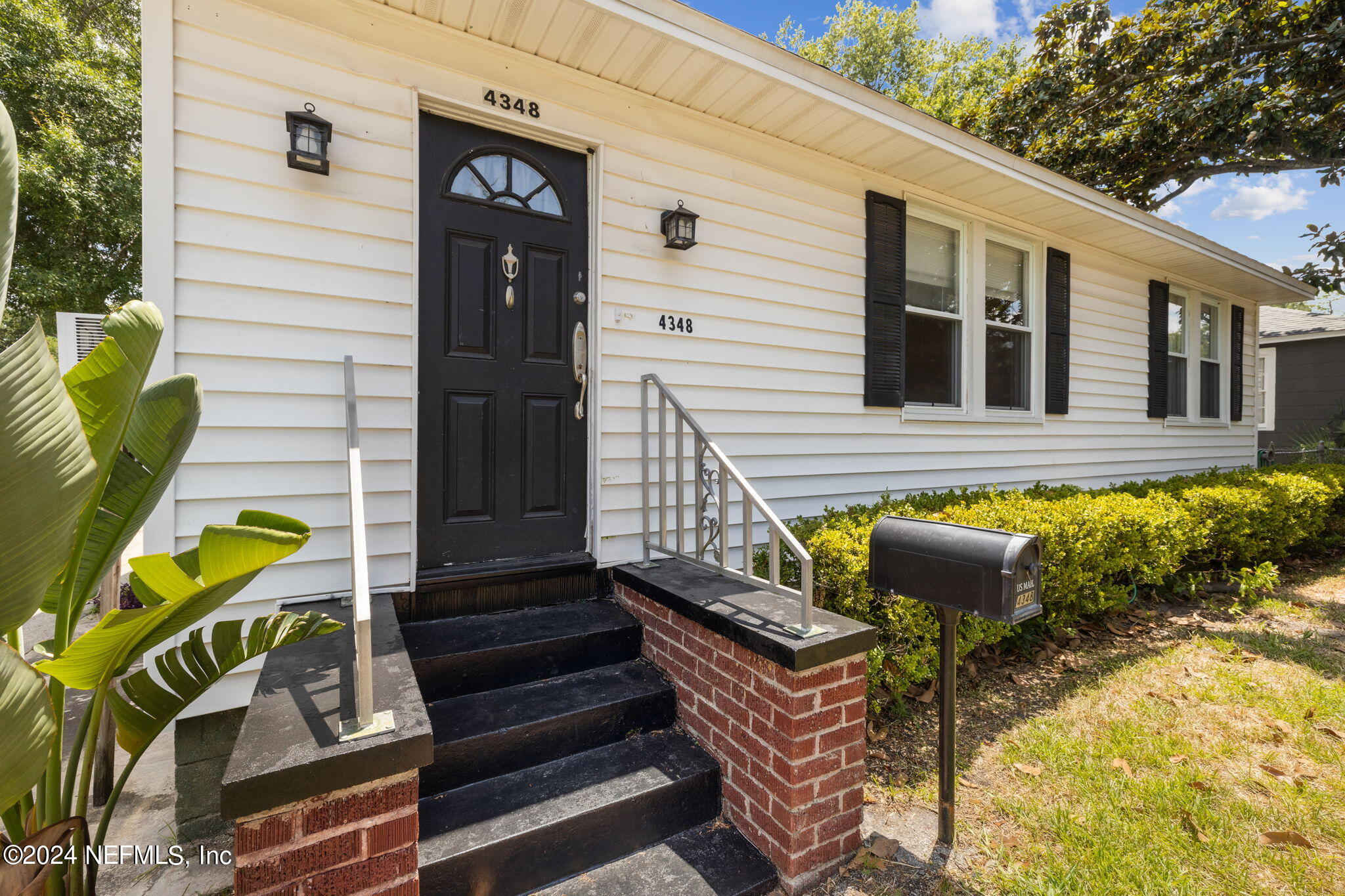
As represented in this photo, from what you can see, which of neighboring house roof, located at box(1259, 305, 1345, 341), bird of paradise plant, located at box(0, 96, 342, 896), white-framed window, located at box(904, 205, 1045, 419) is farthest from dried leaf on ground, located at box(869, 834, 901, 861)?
neighboring house roof, located at box(1259, 305, 1345, 341)

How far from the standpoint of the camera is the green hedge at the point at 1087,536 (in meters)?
2.61

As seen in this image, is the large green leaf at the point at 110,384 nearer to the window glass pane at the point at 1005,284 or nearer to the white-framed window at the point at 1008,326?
the white-framed window at the point at 1008,326

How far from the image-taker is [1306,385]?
11.2 meters

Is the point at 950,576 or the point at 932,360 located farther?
the point at 932,360

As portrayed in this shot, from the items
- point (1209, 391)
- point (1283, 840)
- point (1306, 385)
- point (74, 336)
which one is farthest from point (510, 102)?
point (1306, 385)

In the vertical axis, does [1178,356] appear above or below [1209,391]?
above

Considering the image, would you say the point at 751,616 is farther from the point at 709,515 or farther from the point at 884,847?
the point at 709,515

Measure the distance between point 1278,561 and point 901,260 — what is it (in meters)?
4.99

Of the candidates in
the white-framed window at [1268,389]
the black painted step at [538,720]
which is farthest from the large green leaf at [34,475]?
the white-framed window at [1268,389]

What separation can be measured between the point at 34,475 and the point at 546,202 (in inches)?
86.5

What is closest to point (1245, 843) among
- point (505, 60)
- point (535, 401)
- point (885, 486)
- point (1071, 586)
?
point (1071, 586)

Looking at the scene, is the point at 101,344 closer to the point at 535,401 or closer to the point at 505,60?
the point at 535,401

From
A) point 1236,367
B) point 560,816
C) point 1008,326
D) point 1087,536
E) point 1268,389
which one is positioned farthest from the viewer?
point 1268,389

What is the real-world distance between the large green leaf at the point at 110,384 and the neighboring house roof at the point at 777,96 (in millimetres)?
1791
